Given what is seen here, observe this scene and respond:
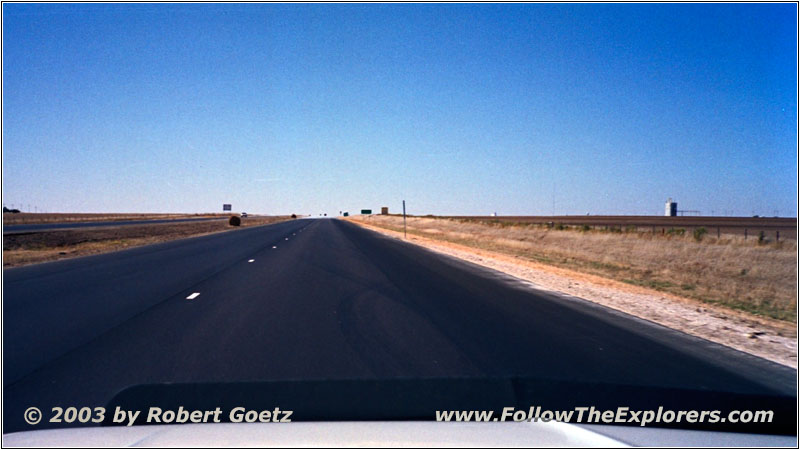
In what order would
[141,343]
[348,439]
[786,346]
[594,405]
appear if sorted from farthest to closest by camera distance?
[786,346] → [141,343] → [594,405] → [348,439]

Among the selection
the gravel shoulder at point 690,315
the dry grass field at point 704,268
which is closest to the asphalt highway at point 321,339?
the gravel shoulder at point 690,315

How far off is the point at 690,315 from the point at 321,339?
7910 mm

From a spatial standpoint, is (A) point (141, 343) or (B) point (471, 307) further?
(B) point (471, 307)

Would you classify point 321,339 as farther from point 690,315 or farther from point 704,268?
point 704,268

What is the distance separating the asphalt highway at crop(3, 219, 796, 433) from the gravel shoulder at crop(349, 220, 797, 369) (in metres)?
0.60

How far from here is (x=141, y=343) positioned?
916cm

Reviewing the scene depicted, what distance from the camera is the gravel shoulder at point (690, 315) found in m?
9.95

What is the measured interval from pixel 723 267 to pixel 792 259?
2944 millimetres

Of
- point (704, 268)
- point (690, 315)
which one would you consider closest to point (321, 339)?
point (690, 315)

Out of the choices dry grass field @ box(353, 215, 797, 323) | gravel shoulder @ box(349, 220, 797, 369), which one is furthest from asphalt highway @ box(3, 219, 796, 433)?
dry grass field @ box(353, 215, 797, 323)

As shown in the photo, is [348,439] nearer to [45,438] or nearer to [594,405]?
[45,438]

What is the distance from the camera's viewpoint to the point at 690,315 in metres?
13.0

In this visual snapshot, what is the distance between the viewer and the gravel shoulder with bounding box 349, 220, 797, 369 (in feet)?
32.6

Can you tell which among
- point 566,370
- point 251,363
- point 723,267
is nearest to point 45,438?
point 251,363
